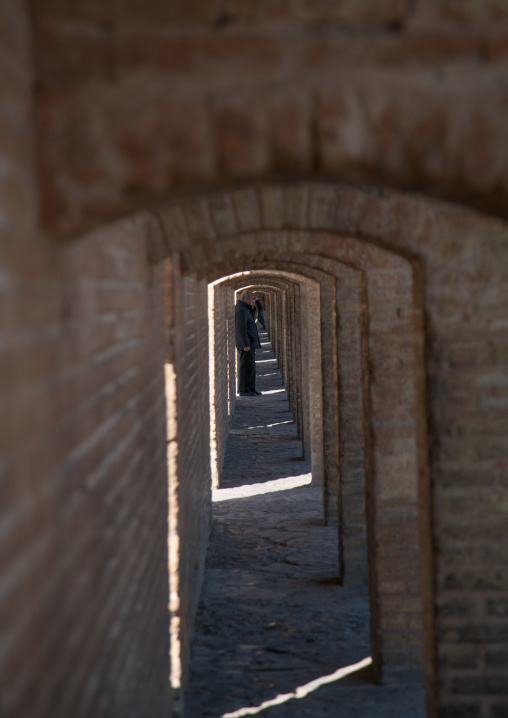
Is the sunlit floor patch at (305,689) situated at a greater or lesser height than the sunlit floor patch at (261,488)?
lesser

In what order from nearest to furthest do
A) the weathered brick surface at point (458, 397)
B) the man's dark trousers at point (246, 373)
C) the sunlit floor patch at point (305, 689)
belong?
the weathered brick surface at point (458, 397), the sunlit floor patch at point (305, 689), the man's dark trousers at point (246, 373)

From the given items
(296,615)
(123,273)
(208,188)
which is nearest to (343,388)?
(296,615)

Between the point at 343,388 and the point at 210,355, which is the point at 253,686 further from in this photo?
the point at 210,355

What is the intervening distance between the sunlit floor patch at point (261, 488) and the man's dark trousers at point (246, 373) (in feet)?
25.5

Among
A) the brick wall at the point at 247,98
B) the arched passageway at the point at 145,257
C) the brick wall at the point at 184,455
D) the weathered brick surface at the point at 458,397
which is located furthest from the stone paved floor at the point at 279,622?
the brick wall at the point at 247,98

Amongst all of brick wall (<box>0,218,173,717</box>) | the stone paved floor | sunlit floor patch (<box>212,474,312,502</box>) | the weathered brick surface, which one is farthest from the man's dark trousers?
brick wall (<box>0,218,173,717</box>)

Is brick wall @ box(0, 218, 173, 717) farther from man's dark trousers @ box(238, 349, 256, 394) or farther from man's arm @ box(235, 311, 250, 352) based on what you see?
man's dark trousers @ box(238, 349, 256, 394)

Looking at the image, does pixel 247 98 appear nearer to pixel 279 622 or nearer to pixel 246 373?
pixel 279 622

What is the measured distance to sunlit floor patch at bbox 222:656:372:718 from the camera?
5.10 metres

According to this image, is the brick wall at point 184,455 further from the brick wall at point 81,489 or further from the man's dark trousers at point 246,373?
the man's dark trousers at point 246,373

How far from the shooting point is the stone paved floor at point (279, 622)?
207 inches

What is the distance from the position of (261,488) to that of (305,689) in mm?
5600

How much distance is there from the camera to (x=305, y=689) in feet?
17.9

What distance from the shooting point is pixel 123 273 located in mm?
3115
